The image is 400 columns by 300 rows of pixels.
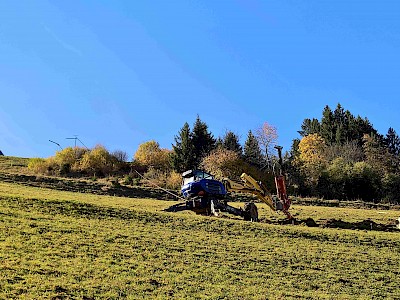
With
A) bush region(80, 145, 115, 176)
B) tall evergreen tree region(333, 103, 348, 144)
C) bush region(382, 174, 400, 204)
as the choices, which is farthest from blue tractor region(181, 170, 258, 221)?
tall evergreen tree region(333, 103, 348, 144)

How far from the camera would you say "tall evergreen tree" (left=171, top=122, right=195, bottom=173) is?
236 feet

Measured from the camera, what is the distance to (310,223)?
2936cm

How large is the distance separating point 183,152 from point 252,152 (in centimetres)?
1302

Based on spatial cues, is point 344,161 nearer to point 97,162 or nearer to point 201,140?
point 201,140

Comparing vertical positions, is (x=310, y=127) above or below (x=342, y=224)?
above

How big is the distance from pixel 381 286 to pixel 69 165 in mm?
52643

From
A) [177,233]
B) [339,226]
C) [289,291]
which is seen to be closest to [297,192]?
[339,226]

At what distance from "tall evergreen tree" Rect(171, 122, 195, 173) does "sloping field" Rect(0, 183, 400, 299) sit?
47037mm

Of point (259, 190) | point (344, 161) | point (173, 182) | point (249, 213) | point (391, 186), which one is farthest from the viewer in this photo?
point (344, 161)

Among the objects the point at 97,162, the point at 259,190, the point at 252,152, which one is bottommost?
the point at 259,190

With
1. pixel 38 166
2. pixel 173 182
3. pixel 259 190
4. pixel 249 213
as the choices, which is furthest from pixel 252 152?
pixel 249 213

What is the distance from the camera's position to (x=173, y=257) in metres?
16.6

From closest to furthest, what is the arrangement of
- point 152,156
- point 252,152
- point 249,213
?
1. point 249,213
2. point 152,156
3. point 252,152

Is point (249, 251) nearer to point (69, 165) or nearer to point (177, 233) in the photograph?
point (177, 233)
